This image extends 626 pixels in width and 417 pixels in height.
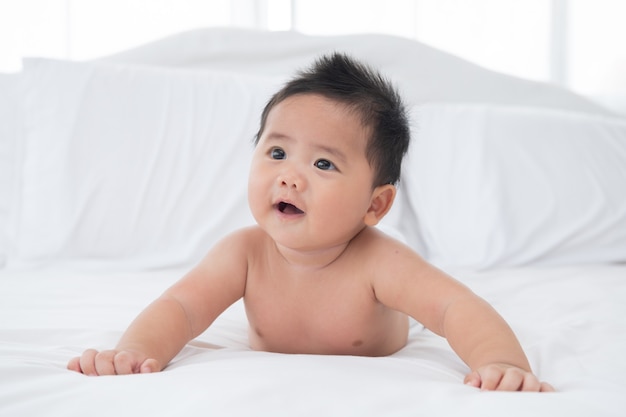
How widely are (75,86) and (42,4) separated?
3.26ft

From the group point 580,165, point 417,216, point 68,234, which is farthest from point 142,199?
point 580,165

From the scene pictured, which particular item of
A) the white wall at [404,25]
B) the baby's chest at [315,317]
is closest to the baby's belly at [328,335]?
the baby's chest at [315,317]

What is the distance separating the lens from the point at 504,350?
94 cm

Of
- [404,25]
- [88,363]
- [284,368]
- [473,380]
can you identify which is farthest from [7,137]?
[404,25]

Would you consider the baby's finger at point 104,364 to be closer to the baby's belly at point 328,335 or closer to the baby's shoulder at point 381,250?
the baby's belly at point 328,335

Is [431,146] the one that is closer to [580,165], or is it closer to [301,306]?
[580,165]

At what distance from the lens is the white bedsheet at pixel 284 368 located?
0.71 m

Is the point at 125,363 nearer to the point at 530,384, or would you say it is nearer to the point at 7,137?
the point at 530,384

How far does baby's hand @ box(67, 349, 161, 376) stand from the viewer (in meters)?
0.90

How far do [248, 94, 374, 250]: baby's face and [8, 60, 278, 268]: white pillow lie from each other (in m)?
0.85

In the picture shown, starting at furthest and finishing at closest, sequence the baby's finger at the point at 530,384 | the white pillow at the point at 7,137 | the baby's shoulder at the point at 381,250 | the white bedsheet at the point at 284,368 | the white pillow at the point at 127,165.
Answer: the white pillow at the point at 7,137, the white pillow at the point at 127,165, the baby's shoulder at the point at 381,250, the baby's finger at the point at 530,384, the white bedsheet at the point at 284,368

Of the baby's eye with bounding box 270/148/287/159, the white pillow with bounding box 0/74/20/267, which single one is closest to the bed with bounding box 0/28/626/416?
the white pillow with bounding box 0/74/20/267

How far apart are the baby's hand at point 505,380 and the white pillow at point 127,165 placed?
112 cm

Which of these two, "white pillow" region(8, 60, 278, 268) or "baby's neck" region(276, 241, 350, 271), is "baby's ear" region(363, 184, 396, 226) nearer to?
"baby's neck" region(276, 241, 350, 271)
